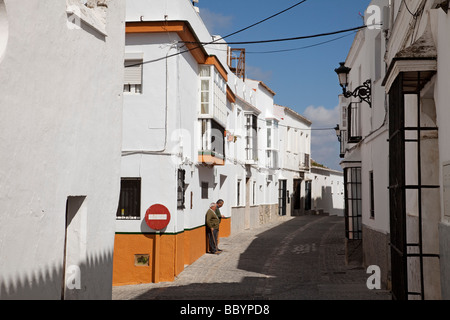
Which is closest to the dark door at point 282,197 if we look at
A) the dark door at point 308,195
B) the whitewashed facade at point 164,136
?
the dark door at point 308,195

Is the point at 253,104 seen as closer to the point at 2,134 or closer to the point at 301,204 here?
the point at 301,204

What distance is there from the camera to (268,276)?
13.0 meters

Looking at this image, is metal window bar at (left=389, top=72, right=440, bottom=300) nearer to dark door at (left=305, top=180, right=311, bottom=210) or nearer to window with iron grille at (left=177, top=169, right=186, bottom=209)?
window with iron grille at (left=177, top=169, right=186, bottom=209)

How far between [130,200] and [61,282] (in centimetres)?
616

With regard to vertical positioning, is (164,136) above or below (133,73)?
below

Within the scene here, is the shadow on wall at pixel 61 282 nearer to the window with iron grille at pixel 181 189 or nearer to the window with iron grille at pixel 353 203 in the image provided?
the window with iron grille at pixel 181 189

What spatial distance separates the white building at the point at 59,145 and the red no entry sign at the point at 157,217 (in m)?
4.00

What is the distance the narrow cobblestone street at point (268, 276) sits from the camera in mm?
10461

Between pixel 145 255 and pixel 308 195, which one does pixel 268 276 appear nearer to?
pixel 145 255

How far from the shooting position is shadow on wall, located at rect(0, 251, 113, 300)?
5105 mm

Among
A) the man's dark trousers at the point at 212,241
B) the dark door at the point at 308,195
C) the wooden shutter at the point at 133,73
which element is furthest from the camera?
the dark door at the point at 308,195

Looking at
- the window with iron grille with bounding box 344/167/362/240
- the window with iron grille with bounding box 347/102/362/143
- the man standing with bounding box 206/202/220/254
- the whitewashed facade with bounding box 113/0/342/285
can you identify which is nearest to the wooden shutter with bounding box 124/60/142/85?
the whitewashed facade with bounding box 113/0/342/285

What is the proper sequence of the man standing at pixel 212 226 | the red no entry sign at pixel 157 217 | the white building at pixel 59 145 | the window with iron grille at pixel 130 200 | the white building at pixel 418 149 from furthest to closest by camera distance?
the man standing at pixel 212 226, the window with iron grille at pixel 130 200, the red no entry sign at pixel 157 217, the white building at pixel 418 149, the white building at pixel 59 145

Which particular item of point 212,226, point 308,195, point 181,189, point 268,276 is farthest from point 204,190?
point 308,195
